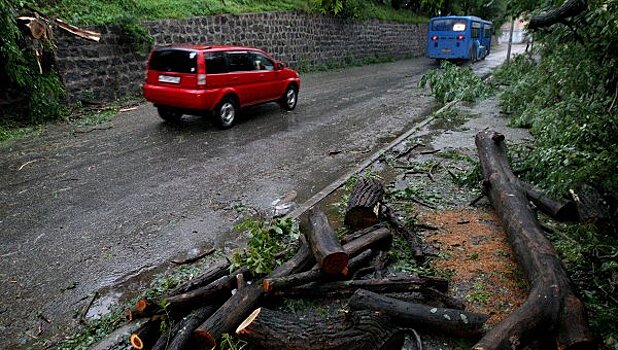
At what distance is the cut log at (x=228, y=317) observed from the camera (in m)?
3.31

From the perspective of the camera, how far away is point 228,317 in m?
3.44

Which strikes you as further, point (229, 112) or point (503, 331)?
point (229, 112)

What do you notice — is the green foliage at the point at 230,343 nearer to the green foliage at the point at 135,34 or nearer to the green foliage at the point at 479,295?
the green foliage at the point at 479,295

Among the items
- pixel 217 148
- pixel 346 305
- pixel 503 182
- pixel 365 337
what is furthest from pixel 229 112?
pixel 365 337

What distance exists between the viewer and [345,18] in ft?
87.3

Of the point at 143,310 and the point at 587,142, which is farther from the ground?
the point at 587,142

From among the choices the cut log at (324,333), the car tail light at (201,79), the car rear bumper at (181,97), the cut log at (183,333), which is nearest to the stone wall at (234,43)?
the car rear bumper at (181,97)

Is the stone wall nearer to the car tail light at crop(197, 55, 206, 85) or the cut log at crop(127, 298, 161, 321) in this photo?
the car tail light at crop(197, 55, 206, 85)

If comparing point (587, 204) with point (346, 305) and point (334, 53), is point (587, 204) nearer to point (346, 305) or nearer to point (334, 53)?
point (346, 305)

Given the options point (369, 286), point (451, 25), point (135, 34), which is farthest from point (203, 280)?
point (451, 25)

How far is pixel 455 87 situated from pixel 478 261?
37.0 ft

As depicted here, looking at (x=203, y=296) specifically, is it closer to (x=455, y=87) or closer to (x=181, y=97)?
(x=181, y=97)

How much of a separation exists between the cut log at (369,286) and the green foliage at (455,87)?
1124cm

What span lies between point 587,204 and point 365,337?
339 cm
